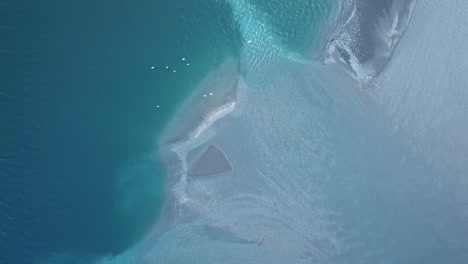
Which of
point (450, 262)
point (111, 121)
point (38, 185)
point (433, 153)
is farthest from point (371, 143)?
point (38, 185)

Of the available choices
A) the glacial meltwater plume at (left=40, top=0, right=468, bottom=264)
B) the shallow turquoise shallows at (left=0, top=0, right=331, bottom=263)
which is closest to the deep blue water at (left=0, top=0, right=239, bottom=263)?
the shallow turquoise shallows at (left=0, top=0, right=331, bottom=263)

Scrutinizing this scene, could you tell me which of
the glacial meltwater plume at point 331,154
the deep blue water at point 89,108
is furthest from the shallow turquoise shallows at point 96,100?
the glacial meltwater plume at point 331,154

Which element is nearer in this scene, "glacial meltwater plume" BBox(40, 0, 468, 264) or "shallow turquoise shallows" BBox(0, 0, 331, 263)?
"shallow turquoise shallows" BBox(0, 0, 331, 263)

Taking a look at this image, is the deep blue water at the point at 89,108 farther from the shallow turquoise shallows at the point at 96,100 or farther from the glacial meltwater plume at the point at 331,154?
the glacial meltwater plume at the point at 331,154

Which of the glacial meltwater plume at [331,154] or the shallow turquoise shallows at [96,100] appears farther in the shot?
the glacial meltwater plume at [331,154]

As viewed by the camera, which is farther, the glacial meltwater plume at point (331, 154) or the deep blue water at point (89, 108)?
the glacial meltwater plume at point (331, 154)

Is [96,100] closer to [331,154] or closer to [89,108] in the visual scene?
[89,108]

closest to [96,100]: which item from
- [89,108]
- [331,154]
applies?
[89,108]

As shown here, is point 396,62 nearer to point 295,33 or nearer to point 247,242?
point 295,33

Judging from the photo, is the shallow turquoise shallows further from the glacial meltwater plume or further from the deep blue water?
the glacial meltwater plume
